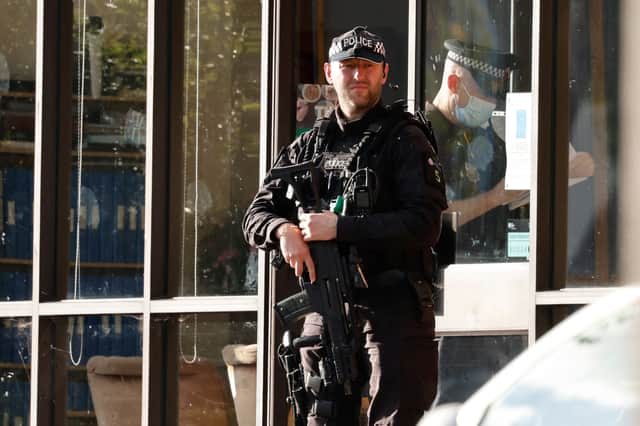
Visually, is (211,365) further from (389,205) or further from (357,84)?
(357,84)

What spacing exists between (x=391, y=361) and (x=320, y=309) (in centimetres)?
35

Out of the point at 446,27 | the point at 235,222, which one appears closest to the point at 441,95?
the point at 446,27

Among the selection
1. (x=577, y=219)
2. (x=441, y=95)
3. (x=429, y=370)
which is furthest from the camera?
(x=441, y=95)

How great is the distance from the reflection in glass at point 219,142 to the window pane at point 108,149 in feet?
1.04

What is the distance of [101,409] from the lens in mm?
7961

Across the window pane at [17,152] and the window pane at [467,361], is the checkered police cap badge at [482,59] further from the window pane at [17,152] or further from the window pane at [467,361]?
the window pane at [17,152]

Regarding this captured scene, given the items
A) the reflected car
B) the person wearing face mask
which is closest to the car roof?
the reflected car

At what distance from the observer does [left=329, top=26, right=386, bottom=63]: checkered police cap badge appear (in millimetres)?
5395

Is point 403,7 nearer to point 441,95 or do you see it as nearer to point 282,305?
point 441,95

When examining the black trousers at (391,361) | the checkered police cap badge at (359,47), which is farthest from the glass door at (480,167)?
the checkered police cap badge at (359,47)

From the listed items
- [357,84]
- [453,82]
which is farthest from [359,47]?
[453,82]

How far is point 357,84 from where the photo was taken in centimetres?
543

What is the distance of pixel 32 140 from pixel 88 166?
1.28 feet

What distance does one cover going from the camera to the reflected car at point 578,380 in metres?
3.39
